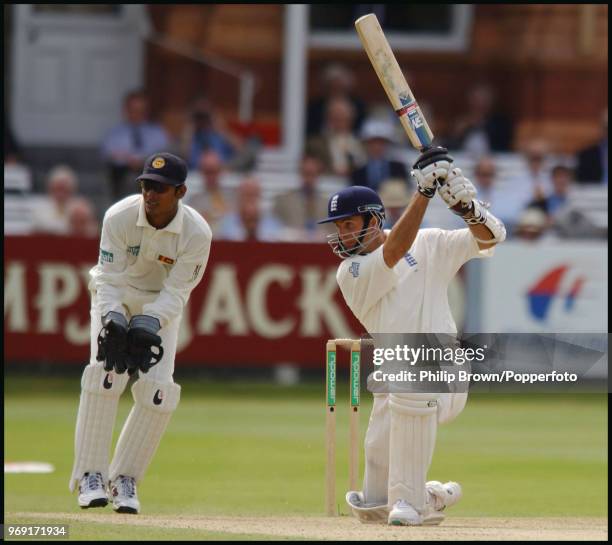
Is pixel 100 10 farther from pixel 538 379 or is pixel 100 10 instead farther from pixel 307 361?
pixel 538 379

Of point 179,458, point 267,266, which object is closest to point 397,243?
point 179,458

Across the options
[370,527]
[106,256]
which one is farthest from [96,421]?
[370,527]

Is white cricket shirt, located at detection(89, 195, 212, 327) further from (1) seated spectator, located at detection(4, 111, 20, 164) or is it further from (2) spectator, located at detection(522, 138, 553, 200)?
(1) seated spectator, located at detection(4, 111, 20, 164)

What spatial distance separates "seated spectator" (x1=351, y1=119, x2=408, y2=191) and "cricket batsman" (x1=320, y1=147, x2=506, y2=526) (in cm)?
753

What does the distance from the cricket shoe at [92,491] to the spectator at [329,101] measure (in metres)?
9.75

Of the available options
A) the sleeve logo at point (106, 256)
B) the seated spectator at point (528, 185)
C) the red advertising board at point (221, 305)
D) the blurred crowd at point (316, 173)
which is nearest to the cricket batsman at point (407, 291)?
the sleeve logo at point (106, 256)

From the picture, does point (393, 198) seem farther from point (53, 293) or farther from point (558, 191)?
point (53, 293)

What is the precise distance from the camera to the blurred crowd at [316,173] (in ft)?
49.8

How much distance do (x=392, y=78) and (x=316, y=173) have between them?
7897mm

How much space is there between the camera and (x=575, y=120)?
1922 centimetres

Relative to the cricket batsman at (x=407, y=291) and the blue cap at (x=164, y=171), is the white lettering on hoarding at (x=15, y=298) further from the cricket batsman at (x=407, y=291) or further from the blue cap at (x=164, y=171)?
the cricket batsman at (x=407, y=291)

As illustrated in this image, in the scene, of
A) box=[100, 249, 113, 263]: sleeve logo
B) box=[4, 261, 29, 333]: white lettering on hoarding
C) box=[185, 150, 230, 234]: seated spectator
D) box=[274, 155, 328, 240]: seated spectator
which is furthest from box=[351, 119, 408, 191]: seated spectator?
box=[100, 249, 113, 263]: sleeve logo

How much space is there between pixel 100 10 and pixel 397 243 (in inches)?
498

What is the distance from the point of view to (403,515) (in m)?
7.21
